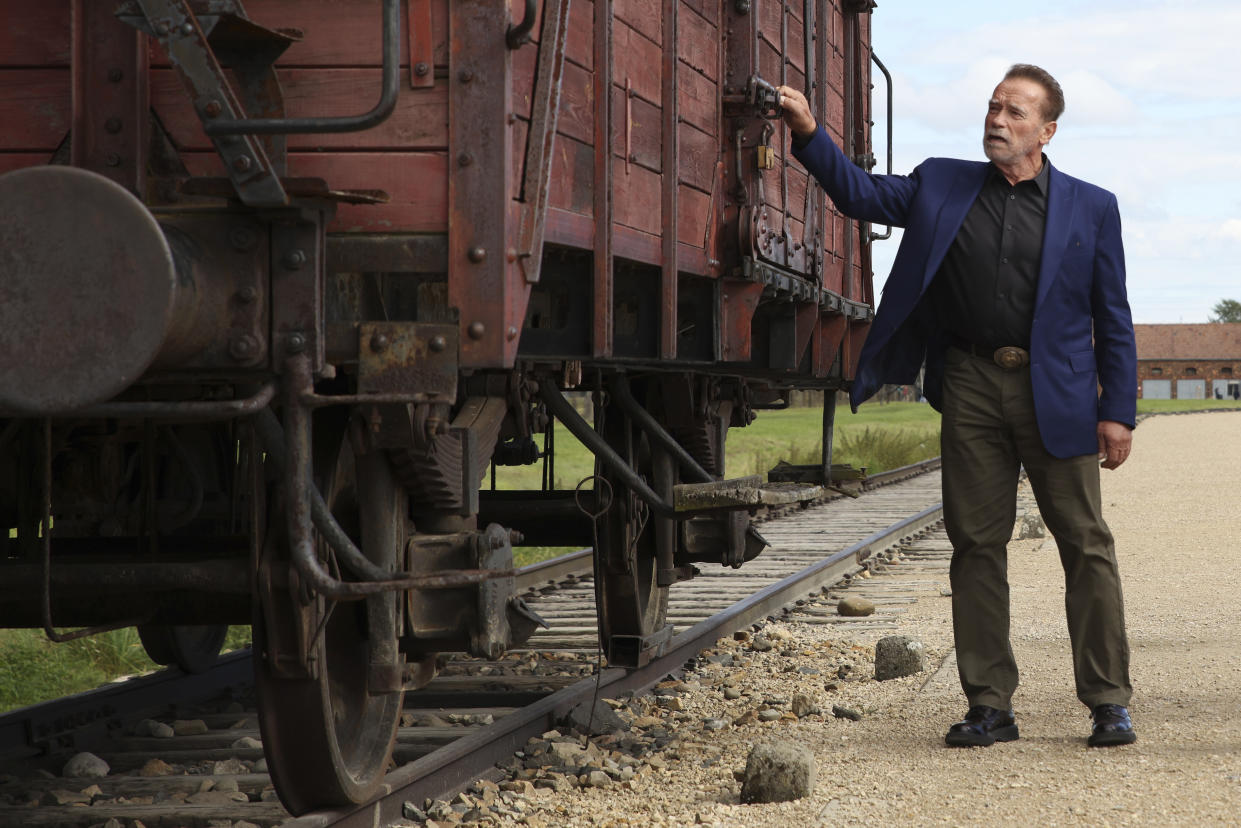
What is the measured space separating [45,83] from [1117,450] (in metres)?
3.35

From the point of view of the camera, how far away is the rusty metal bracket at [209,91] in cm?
324

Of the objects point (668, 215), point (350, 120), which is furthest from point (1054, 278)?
point (350, 120)

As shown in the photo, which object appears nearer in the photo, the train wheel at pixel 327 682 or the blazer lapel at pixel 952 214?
the train wheel at pixel 327 682

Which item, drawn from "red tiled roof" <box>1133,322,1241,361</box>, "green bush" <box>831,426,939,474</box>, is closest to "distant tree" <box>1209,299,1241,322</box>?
"red tiled roof" <box>1133,322,1241,361</box>

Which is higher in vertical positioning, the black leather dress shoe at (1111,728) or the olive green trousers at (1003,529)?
the olive green trousers at (1003,529)

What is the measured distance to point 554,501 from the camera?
684cm

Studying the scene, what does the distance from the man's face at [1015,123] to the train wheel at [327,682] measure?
7.45 feet

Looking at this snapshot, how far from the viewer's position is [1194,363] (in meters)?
106

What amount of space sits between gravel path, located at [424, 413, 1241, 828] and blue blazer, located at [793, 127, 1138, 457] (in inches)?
40.3

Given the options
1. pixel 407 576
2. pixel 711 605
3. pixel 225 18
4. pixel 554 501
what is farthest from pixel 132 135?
pixel 711 605

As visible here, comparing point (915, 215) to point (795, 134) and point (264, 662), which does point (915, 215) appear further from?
point (264, 662)

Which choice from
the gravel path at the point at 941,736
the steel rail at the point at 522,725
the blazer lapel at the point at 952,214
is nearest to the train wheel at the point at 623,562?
the steel rail at the point at 522,725

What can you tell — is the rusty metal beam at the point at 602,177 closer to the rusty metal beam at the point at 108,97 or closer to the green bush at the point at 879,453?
the rusty metal beam at the point at 108,97

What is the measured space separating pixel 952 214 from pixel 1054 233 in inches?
13.3
